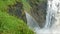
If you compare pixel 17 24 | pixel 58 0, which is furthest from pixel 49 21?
pixel 17 24

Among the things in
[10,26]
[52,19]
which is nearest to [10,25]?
[10,26]

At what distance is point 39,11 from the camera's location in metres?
6.11

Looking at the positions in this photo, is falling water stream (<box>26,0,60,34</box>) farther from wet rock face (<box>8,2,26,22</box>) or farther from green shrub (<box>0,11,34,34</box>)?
green shrub (<box>0,11,34,34</box>)

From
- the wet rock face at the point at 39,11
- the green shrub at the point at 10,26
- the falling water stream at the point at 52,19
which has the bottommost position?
the falling water stream at the point at 52,19

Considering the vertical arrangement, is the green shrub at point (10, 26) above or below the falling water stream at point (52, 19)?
above

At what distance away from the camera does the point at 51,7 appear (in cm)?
697

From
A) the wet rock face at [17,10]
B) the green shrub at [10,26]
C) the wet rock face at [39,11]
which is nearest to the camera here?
the green shrub at [10,26]

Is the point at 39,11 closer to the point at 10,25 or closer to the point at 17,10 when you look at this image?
the point at 17,10

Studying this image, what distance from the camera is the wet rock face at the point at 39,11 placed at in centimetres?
585

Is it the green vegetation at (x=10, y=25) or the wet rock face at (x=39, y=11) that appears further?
the wet rock face at (x=39, y=11)

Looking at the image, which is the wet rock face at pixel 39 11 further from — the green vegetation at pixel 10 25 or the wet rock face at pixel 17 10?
the green vegetation at pixel 10 25

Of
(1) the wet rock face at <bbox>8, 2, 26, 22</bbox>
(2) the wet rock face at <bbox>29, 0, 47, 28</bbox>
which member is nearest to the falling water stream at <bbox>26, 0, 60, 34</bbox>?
(2) the wet rock face at <bbox>29, 0, 47, 28</bbox>

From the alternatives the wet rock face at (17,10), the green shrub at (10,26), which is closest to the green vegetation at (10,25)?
the green shrub at (10,26)

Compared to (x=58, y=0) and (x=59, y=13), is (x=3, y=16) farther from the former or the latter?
(x=58, y=0)
